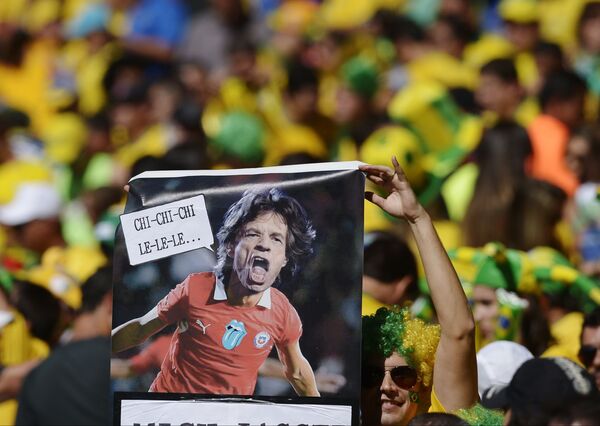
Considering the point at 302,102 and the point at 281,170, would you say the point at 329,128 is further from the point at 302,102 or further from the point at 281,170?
the point at 281,170

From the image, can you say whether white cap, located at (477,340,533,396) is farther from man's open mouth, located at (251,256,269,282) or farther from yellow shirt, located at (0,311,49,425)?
yellow shirt, located at (0,311,49,425)

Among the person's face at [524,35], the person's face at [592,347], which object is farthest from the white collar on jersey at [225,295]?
the person's face at [524,35]

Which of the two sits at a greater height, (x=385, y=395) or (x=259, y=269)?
(x=259, y=269)

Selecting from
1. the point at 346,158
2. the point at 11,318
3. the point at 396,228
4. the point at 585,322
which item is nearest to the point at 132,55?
the point at 346,158

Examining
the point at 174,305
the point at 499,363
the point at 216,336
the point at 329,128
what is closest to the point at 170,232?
the point at 174,305

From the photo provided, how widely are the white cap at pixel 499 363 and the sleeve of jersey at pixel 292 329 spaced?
4.25 feet

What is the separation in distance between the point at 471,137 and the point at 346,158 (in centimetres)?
97

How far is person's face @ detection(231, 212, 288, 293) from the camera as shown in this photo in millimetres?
3518

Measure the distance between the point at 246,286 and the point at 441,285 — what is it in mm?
582

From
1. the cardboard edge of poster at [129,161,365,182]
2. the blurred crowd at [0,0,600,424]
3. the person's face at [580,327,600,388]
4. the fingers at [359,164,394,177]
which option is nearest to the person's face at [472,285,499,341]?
the blurred crowd at [0,0,600,424]

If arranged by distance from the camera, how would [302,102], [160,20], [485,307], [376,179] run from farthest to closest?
[160,20], [302,102], [485,307], [376,179]

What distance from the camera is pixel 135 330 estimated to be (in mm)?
3574

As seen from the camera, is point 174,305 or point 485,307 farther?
point 485,307

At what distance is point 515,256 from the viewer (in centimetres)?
580
